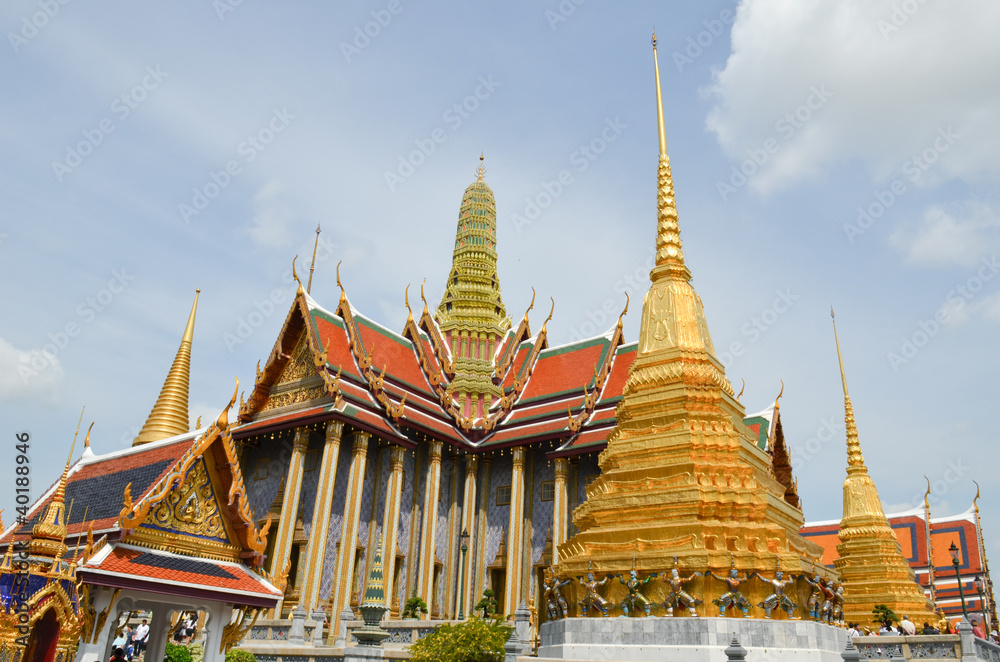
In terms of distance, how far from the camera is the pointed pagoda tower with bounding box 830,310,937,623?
20.1 metres

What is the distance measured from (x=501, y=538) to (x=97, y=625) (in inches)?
692

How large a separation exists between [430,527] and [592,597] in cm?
1199

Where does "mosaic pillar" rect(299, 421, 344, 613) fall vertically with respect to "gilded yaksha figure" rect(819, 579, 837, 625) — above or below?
above

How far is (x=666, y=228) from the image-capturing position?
619 inches

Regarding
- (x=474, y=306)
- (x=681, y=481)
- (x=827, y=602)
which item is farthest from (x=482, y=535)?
(x=827, y=602)

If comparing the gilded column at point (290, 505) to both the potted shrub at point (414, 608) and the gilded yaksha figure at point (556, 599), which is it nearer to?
the potted shrub at point (414, 608)

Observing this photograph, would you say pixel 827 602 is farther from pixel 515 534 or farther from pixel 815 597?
pixel 515 534

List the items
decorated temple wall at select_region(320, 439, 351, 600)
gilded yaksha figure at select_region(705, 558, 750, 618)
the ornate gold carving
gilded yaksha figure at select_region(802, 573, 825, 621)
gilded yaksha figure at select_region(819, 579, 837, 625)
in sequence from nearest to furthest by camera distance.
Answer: the ornate gold carving → gilded yaksha figure at select_region(705, 558, 750, 618) → gilded yaksha figure at select_region(802, 573, 825, 621) → gilded yaksha figure at select_region(819, 579, 837, 625) → decorated temple wall at select_region(320, 439, 351, 600)

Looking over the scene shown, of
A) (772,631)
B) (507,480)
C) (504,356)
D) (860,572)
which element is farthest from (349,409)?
(860,572)

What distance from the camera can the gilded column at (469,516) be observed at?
2294 centimetres

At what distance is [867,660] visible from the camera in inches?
497

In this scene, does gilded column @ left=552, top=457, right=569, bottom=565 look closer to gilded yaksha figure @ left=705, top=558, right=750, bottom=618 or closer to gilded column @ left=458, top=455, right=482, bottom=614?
gilded column @ left=458, top=455, right=482, bottom=614

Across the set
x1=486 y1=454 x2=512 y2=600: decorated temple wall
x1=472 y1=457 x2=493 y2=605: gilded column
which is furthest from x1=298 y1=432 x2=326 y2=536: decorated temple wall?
x1=486 y1=454 x2=512 y2=600: decorated temple wall

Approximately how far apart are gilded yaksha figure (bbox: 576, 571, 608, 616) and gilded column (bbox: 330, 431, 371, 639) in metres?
9.62
